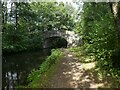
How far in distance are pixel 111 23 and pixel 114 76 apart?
9.71 feet

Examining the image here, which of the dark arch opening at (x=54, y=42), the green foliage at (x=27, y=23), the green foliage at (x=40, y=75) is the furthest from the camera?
the dark arch opening at (x=54, y=42)

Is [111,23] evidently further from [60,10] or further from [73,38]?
[60,10]

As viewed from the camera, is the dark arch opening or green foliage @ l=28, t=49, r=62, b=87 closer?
green foliage @ l=28, t=49, r=62, b=87

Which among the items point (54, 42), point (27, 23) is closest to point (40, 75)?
point (27, 23)

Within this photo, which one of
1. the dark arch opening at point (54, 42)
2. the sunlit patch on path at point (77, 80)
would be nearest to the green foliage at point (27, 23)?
the dark arch opening at point (54, 42)

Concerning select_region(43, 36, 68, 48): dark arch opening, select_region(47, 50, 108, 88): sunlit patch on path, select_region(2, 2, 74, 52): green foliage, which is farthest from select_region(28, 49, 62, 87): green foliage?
select_region(43, 36, 68, 48): dark arch opening

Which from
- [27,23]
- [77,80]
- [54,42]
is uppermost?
[27,23]

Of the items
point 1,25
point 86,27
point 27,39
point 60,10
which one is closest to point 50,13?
point 60,10

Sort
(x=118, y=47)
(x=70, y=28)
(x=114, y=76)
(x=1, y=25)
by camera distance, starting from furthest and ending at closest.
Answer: (x=70, y=28), (x=1, y=25), (x=118, y=47), (x=114, y=76)

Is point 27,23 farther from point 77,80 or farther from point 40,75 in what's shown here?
point 77,80

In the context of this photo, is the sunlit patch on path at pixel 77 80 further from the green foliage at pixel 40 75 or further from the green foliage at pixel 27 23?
the green foliage at pixel 27 23

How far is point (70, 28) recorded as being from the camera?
48344 millimetres

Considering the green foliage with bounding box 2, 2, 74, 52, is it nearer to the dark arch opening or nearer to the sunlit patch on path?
the dark arch opening

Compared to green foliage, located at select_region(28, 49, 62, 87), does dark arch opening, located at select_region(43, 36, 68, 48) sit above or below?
above
